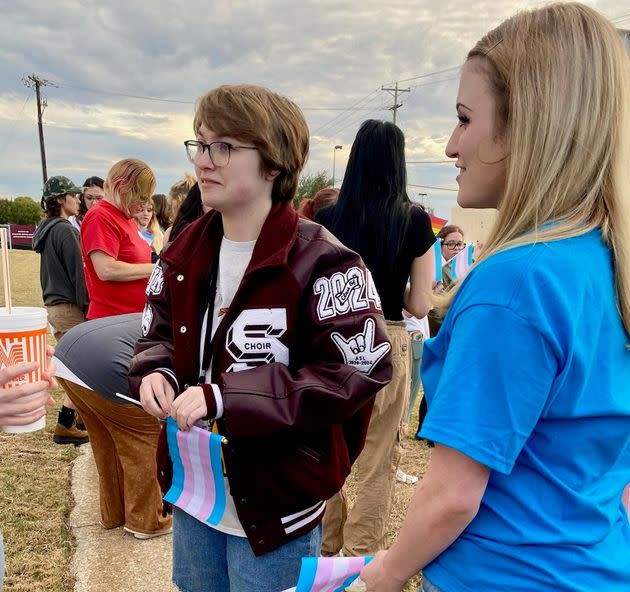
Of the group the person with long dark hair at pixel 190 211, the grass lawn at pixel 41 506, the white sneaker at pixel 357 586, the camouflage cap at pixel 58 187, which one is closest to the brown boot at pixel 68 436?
the grass lawn at pixel 41 506

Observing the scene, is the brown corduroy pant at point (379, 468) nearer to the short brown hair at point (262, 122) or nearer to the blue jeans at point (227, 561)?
the blue jeans at point (227, 561)

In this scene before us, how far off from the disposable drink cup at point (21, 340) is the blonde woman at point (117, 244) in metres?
2.17

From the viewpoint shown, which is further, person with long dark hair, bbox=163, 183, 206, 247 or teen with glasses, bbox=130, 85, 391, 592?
person with long dark hair, bbox=163, 183, 206, 247

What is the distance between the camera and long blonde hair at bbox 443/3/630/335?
99cm

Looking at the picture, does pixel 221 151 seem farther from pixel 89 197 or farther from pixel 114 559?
pixel 89 197

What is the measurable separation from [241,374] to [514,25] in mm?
1043

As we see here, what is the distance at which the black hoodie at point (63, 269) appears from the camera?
4.72 meters

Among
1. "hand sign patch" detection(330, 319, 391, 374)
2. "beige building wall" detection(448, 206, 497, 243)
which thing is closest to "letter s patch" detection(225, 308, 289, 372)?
"hand sign patch" detection(330, 319, 391, 374)

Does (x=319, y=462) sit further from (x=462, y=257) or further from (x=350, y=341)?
(x=462, y=257)

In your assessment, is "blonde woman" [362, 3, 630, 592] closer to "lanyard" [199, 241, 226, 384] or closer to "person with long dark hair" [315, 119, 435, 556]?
"lanyard" [199, 241, 226, 384]

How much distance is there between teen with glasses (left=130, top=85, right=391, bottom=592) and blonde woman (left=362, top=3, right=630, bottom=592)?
0.56 metres

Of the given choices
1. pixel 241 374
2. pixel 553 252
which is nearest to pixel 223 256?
pixel 241 374

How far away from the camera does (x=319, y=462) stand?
162cm

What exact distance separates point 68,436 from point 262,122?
12.9ft
